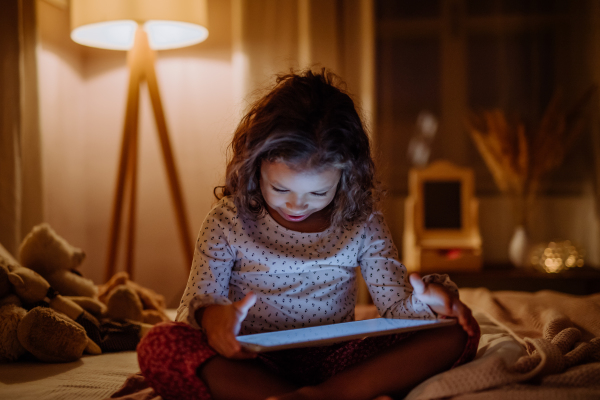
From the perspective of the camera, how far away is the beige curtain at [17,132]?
1760 millimetres

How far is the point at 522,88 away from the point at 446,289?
1.98 meters

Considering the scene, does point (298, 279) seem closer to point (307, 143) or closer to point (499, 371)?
point (307, 143)

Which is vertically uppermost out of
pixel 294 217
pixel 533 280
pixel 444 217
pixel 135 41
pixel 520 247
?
pixel 135 41

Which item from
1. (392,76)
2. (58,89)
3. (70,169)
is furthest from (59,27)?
(392,76)

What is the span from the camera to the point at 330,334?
2.64 ft

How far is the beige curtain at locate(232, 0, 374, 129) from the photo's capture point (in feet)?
7.87

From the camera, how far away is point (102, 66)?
253 cm

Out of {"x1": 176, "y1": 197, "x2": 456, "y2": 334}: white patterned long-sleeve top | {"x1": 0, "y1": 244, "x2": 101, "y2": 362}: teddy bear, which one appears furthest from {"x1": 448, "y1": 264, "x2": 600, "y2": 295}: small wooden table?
{"x1": 0, "y1": 244, "x2": 101, "y2": 362}: teddy bear

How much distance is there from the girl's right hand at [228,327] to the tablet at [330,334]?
0.05 feet

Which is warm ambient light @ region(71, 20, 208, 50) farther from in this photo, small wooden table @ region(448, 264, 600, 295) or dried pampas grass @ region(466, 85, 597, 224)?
small wooden table @ region(448, 264, 600, 295)

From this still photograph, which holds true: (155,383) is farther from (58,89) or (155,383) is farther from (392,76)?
(392,76)

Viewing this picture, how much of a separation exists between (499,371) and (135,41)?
169 centimetres

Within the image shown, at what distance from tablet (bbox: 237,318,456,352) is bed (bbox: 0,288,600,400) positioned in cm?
8

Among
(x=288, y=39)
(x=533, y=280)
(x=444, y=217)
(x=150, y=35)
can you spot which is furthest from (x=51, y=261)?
(x=533, y=280)
